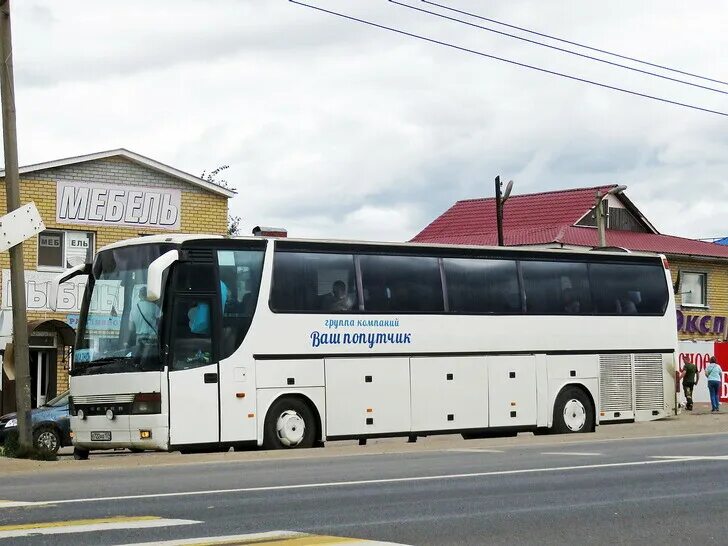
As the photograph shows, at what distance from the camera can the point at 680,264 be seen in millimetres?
54500

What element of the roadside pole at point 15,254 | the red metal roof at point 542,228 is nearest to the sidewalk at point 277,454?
the roadside pole at point 15,254

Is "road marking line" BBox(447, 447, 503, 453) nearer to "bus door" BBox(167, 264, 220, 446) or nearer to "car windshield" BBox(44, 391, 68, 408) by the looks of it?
"bus door" BBox(167, 264, 220, 446)

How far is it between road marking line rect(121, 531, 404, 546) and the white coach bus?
34.6 ft

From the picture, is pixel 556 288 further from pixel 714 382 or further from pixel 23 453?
pixel 714 382

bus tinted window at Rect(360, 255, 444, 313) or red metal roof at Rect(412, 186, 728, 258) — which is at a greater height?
red metal roof at Rect(412, 186, 728, 258)

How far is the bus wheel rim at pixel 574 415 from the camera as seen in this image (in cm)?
2572

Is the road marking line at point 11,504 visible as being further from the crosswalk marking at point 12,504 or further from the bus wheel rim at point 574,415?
the bus wheel rim at point 574,415

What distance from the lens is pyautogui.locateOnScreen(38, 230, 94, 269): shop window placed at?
36312mm

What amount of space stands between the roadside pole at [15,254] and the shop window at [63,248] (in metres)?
16.2

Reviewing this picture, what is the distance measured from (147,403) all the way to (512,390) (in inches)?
303

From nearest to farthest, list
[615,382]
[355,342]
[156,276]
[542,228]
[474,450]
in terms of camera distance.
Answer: [156,276], [474,450], [355,342], [615,382], [542,228]

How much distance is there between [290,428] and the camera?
21.5 metres

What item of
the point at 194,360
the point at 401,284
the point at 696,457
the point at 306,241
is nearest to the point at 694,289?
the point at 401,284

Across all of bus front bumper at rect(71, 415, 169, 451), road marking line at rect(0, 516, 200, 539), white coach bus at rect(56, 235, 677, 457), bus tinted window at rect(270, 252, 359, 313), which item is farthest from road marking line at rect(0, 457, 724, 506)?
bus tinted window at rect(270, 252, 359, 313)
